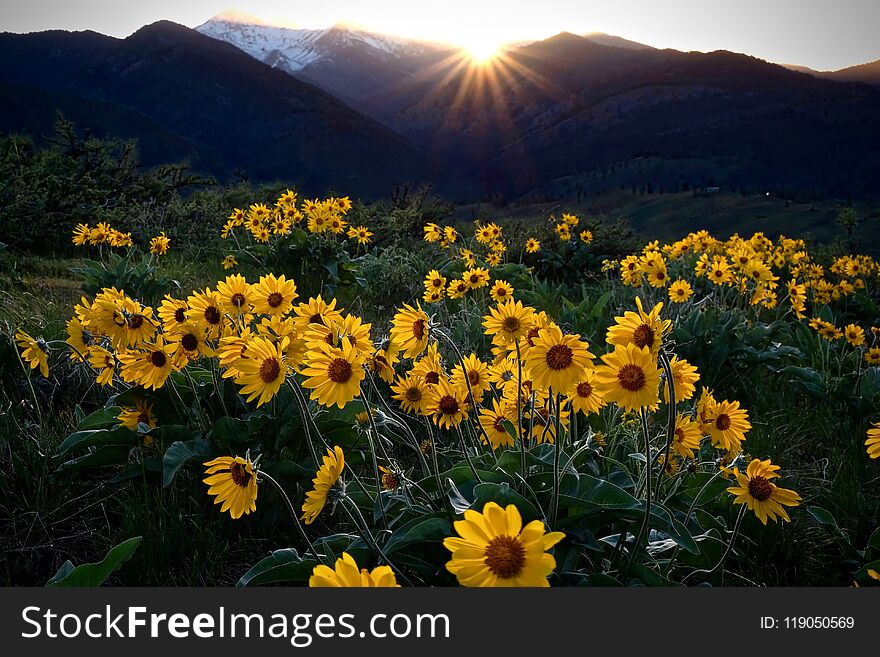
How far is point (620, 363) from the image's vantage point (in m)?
1.26

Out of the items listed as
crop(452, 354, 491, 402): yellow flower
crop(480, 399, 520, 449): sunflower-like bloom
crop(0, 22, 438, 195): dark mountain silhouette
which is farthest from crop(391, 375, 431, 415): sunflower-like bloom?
crop(0, 22, 438, 195): dark mountain silhouette

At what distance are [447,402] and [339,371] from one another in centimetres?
48

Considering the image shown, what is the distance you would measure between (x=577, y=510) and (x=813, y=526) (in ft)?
4.14

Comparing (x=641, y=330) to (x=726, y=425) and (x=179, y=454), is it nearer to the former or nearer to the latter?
(x=726, y=425)

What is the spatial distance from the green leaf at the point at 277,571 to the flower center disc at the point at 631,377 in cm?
80

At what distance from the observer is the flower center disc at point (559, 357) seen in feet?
4.31

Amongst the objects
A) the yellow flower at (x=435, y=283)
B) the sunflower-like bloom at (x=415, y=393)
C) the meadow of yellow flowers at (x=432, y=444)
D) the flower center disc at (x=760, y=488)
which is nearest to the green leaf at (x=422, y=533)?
the meadow of yellow flowers at (x=432, y=444)

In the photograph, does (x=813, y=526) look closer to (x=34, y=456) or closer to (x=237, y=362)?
(x=237, y=362)

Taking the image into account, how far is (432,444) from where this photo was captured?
4.56 ft

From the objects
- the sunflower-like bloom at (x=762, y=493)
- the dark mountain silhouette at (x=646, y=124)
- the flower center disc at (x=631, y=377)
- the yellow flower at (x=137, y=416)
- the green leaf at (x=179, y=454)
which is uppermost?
the dark mountain silhouette at (x=646, y=124)

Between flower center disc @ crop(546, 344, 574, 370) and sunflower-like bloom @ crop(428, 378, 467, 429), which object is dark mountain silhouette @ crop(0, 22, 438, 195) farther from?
flower center disc @ crop(546, 344, 574, 370)

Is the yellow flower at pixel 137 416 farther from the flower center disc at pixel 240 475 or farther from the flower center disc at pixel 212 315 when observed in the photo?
the flower center disc at pixel 240 475

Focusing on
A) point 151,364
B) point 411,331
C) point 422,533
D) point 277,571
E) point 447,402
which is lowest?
point 277,571

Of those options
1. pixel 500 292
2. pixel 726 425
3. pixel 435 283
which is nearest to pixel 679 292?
pixel 500 292
